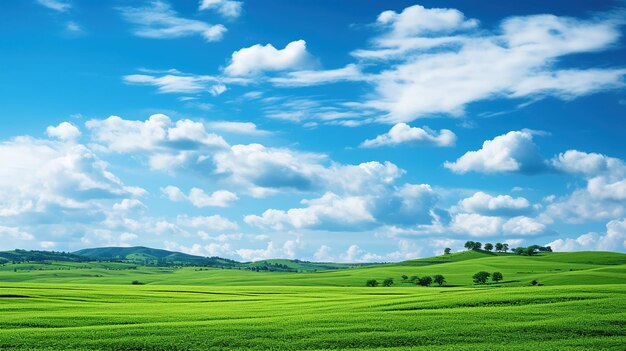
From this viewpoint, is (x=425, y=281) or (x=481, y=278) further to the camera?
(x=425, y=281)

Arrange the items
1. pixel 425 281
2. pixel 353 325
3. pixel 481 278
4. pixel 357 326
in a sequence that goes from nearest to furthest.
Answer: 1. pixel 357 326
2. pixel 353 325
3. pixel 481 278
4. pixel 425 281

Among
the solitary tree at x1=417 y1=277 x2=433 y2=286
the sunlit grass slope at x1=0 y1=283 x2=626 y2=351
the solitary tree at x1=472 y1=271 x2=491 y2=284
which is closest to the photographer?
the sunlit grass slope at x1=0 y1=283 x2=626 y2=351

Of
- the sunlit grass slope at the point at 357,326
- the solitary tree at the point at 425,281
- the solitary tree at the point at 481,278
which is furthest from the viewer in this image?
the solitary tree at the point at 425,281

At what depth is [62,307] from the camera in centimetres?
6362

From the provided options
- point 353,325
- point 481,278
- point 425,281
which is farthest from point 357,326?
point 481,278

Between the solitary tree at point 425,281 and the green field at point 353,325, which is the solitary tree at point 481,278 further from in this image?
the green field at point 353,325

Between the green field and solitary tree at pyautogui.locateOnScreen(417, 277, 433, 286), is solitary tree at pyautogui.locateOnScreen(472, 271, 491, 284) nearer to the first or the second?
solitary tree at pyautogui.locateOnScreen(417, 277, 433, 286)

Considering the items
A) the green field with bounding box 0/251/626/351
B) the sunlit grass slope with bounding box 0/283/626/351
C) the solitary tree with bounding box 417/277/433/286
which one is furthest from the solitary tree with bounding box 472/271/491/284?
the sunlit grass slope with bounding box 0/283/626/351

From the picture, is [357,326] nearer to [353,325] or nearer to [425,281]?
[353,325]

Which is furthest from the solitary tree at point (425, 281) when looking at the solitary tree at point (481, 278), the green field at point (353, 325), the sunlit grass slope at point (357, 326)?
the sunlit grass slope at point (357, 326)

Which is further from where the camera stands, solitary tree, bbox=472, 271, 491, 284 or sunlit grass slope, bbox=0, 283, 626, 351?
solitary tree, bbox=472, 271, 491, 284

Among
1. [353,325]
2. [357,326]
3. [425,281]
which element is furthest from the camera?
[425,281]

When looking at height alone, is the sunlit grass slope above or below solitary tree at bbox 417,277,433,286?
above

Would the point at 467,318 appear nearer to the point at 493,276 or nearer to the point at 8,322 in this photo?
the point at 8,322
